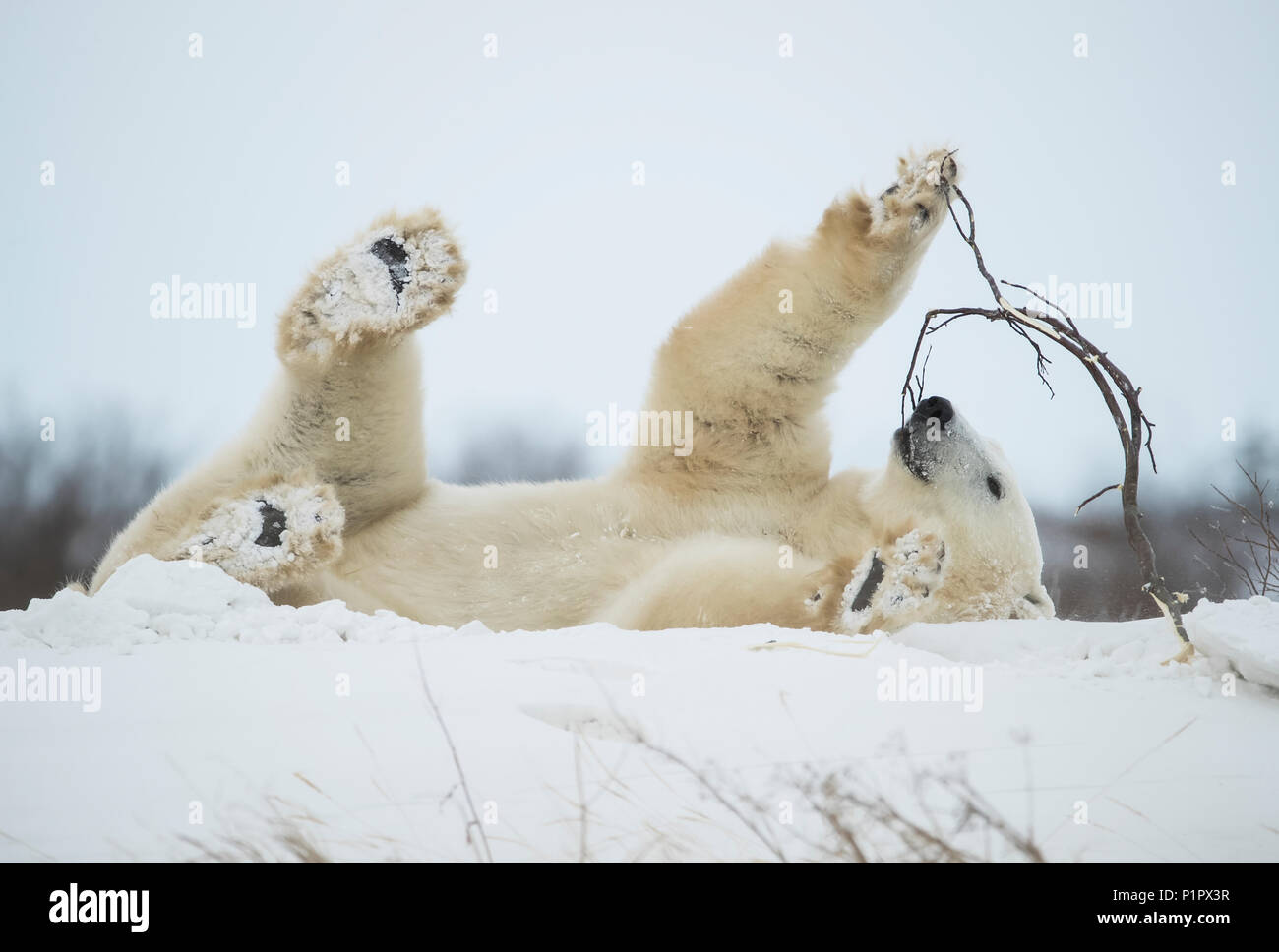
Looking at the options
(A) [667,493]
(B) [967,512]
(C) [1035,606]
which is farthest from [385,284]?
(C) [1035,606]

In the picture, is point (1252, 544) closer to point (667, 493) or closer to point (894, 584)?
point (894, 584)

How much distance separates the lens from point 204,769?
1464mm

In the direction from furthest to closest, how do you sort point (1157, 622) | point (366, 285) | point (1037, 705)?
point (366, 285)
point (1157, 622)
point (1037, 705)

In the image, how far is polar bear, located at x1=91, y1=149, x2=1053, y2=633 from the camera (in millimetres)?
2928

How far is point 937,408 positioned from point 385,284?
1995 mm

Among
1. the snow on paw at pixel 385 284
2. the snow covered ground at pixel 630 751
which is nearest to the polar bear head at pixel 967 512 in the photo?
the snow covered ground at pixel 630 751

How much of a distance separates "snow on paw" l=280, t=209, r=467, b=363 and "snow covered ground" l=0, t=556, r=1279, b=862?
1161 millimetres

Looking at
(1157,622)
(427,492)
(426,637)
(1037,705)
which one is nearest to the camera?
(1037,705)

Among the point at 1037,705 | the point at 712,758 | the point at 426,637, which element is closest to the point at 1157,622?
the point at 1037,705

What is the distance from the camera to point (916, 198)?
10.5 ft

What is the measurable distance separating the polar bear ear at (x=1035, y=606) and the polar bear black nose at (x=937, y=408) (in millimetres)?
714

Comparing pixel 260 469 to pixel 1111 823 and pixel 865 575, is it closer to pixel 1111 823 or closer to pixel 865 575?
pixel 865 575

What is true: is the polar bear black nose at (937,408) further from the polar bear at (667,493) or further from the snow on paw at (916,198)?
the snow on paw at (916,198)
